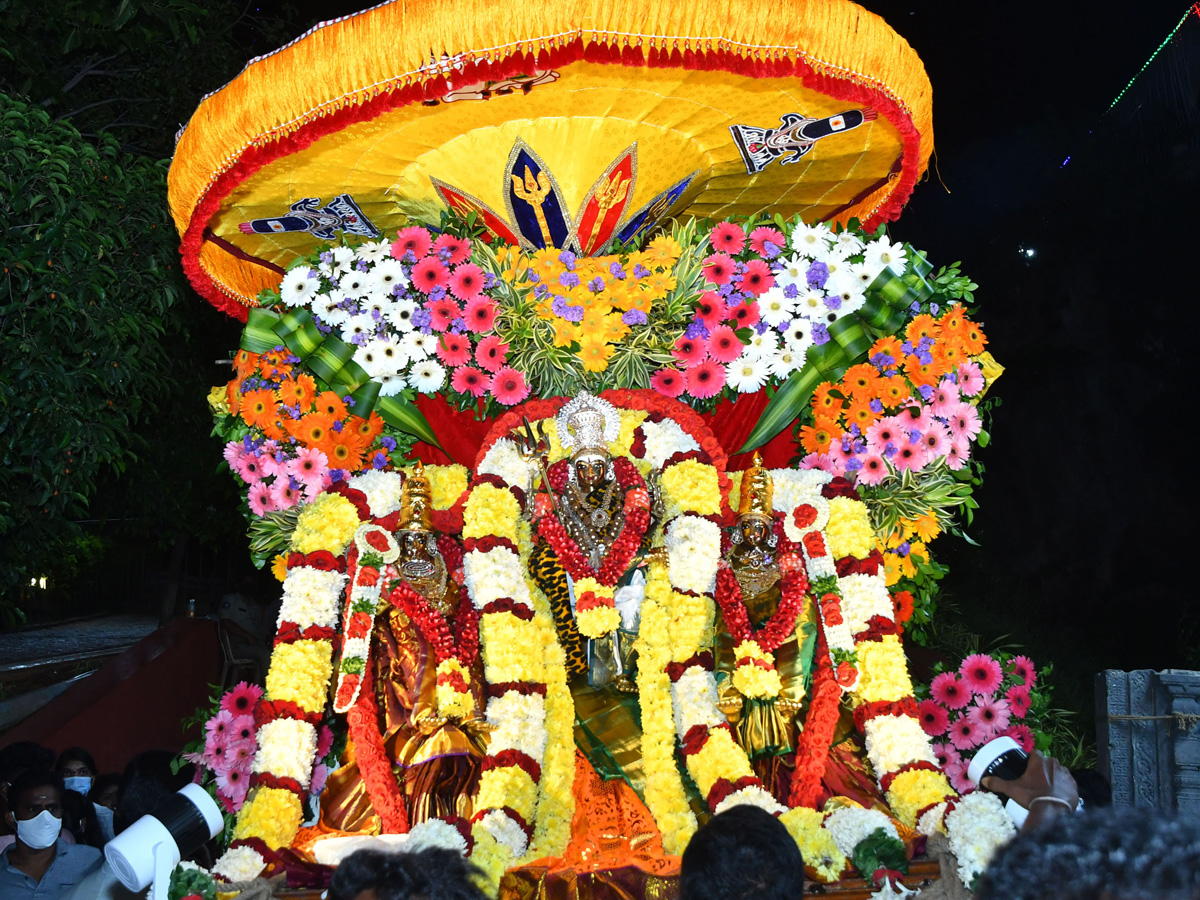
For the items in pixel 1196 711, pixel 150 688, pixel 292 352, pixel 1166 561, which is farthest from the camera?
pixel 1166 561

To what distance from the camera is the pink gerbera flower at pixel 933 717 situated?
6414 millimetres

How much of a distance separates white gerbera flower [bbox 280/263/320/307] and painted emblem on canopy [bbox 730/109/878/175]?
2511 millimetres

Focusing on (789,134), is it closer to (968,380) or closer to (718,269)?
(718,269)

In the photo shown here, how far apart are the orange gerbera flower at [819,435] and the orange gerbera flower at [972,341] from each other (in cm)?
82

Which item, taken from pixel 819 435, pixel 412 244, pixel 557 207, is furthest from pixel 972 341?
pixel 412 244

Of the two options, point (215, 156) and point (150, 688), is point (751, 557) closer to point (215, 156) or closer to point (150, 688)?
point (215, 156)

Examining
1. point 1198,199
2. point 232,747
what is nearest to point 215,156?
point 232,747

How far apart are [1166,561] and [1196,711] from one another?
770cm

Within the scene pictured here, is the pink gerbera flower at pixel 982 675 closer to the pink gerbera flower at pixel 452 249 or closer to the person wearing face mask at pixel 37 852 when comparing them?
the pink gerbera flower at pixel 452 249

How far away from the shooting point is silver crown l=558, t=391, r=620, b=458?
5.94m

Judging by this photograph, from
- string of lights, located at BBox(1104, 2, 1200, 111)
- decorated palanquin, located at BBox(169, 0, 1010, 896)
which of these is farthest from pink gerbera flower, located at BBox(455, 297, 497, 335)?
string of lights, located at BBox(1104, 2, 1200, 111)

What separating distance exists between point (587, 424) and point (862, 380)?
161 centimetres

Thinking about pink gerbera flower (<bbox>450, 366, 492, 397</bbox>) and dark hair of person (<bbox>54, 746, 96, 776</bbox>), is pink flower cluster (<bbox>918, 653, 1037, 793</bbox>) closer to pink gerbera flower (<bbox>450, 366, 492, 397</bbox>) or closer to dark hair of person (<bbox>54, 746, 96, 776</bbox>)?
pink gerbera flower (<bbox>450, 366, 492, 397</bbox>)

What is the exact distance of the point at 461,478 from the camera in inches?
247
